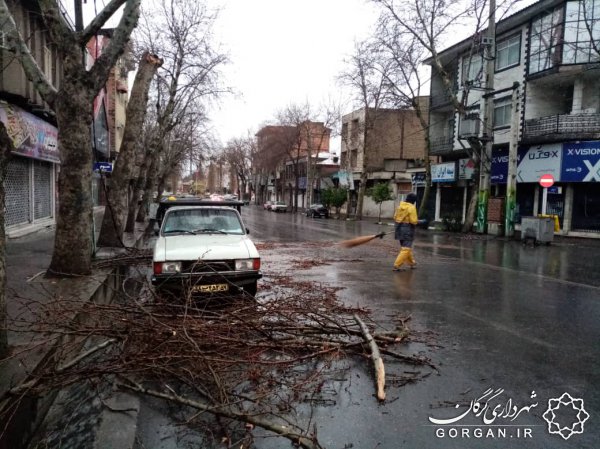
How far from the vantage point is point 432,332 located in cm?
588

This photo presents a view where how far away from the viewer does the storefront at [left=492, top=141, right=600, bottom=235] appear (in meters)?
21.6

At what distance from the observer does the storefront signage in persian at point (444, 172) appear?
30766 millimetres

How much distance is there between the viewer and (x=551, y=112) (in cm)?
2456

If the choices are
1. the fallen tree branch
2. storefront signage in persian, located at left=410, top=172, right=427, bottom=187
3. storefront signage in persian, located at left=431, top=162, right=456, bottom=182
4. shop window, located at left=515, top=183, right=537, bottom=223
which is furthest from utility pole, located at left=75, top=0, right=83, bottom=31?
storefront signage in persian, located at left=410, top=172, right=427, bottom=187

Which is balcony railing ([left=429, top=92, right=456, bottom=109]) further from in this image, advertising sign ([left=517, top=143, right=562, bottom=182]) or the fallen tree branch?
the fallen tree branch

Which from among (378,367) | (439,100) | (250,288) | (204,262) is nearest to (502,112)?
(439,100)

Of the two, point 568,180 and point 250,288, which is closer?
point 250,288

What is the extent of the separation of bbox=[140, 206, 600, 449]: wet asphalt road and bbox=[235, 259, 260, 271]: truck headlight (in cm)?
175

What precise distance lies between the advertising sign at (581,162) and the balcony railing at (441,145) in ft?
29.5

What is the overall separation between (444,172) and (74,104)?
1082 inches

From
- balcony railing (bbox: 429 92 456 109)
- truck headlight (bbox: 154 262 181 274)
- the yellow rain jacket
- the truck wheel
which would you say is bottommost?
the truck wheel

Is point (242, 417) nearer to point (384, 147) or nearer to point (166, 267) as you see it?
point (166, 267)

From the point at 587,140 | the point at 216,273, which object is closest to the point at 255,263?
the point at 216,273

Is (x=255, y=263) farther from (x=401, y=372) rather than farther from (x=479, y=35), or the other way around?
(x=479, y=35)
